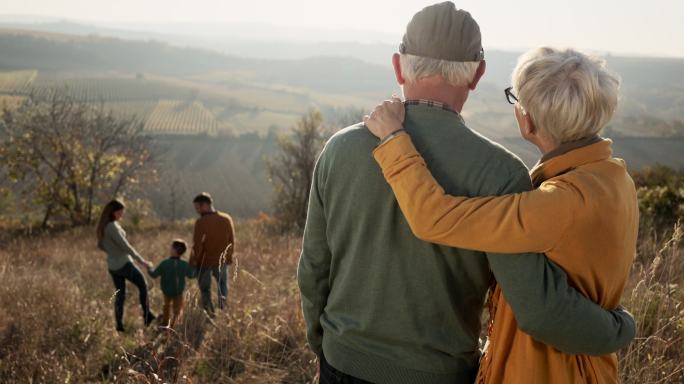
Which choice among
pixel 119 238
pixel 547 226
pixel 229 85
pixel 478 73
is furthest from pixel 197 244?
pixel 229 85

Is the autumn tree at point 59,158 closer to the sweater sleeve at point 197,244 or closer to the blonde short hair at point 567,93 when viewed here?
the sweater sleeve at point 197,244

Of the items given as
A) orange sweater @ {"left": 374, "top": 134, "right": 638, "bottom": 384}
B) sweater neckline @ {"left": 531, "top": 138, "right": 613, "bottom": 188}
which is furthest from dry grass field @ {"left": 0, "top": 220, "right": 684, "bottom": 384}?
sweater neckline @ {"left": 531, "top": 138, "right": 613, "bottom": 188}

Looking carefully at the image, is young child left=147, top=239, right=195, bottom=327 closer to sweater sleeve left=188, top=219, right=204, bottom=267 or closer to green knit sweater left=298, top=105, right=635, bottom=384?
sweater sleeve left=188, top=219, right=204, bottom=267

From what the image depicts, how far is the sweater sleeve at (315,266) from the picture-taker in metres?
1.90

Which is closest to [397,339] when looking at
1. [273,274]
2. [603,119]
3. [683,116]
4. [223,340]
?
[603,119]

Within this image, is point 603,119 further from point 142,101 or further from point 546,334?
point 142,101

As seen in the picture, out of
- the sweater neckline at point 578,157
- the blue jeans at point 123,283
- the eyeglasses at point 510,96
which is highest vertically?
the eyeglasses at point 510,96

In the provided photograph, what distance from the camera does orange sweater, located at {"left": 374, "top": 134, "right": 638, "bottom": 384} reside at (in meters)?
1.48

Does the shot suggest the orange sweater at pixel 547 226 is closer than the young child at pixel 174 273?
Yes

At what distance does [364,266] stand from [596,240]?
0.65 m

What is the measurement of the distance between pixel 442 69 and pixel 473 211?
0.44 m

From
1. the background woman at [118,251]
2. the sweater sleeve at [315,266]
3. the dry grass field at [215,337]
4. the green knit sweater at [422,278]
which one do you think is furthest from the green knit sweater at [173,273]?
the green knit sweater at [422,278]

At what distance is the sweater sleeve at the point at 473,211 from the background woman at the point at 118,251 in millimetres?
5575

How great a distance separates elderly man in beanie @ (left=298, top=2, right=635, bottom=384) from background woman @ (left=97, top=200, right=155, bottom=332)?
17.4ft
